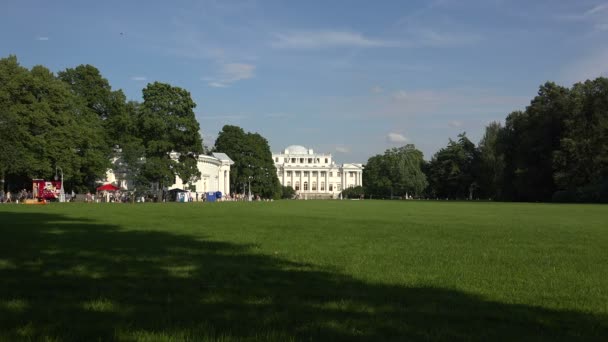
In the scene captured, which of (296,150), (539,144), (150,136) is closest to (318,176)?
(296,150)

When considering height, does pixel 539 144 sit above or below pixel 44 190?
above

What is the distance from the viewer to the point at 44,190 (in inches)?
2023

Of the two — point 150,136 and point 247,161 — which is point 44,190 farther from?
point 247,161

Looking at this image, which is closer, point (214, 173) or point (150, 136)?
point (150, 136)

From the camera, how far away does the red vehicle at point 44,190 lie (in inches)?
2019

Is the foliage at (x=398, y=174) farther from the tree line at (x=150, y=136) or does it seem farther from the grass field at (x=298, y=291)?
the grass field at (x=298, y=291)

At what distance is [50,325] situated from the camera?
479cm

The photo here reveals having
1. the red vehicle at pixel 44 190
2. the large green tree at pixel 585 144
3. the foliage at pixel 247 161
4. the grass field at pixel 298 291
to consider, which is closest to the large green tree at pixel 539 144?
the large green tree at pixel 585 144

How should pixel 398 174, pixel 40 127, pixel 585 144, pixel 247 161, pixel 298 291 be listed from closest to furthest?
pixel 298 291 → pixel 40 127 → pixel 585 144 → pixel 247 161 → pixel 398 174

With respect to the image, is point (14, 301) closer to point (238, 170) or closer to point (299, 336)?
point (299, 336)

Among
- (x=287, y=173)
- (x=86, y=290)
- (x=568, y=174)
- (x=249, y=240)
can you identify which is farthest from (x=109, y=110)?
(x=287, y=173)

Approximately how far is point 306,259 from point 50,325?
5.44m

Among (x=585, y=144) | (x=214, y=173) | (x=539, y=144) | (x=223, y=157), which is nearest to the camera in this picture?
(x=585, y=144)

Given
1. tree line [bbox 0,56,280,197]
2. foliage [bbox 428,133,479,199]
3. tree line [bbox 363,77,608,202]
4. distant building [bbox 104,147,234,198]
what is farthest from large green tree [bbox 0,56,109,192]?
foliage [bbox 428,133,479,199]
